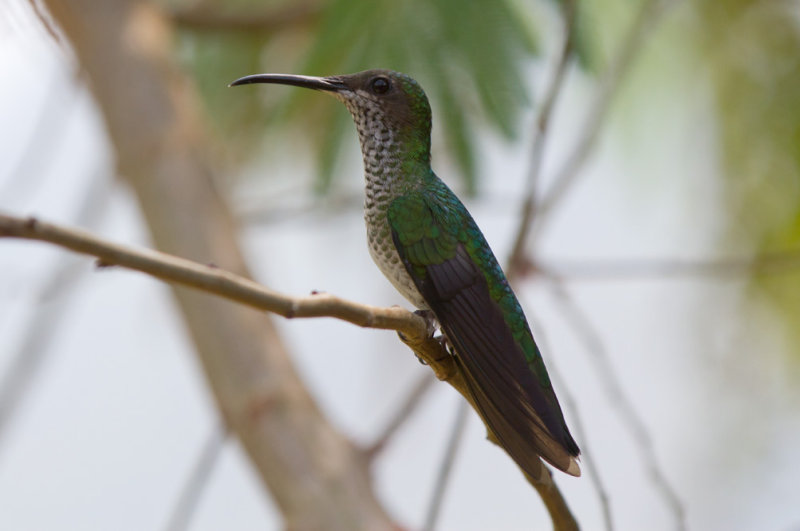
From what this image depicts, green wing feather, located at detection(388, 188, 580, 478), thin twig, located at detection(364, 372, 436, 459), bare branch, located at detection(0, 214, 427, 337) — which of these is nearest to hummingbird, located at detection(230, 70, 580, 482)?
green wing feather, located at detection(388, 188, 580, 478)

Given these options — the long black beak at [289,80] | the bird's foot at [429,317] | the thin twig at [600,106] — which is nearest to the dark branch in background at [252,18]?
the thin twig at [600,106]

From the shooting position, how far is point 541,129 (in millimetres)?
3652

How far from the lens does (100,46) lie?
5.95 m

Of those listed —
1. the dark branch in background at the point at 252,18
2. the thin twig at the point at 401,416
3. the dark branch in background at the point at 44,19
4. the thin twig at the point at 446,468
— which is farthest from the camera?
the dark branch in background at the point at 252,18

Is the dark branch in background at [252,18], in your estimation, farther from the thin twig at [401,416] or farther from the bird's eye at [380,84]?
the bird's eye at [380,84]

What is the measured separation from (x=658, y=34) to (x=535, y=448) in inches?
176

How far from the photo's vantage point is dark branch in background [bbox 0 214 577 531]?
1.65 meters

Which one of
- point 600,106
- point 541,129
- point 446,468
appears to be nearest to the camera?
point 541,129

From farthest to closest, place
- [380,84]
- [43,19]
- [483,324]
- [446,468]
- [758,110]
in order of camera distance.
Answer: [758,110]
[446,468]
[380,84]
[483,324]
[43,19]

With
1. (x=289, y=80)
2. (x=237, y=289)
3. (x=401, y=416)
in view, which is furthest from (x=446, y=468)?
(x=237, y=289)

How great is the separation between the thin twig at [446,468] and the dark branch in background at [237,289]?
1400mm

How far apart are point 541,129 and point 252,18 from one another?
4061mm

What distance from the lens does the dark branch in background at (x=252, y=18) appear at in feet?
23.1

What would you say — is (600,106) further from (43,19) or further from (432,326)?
(43,19)
